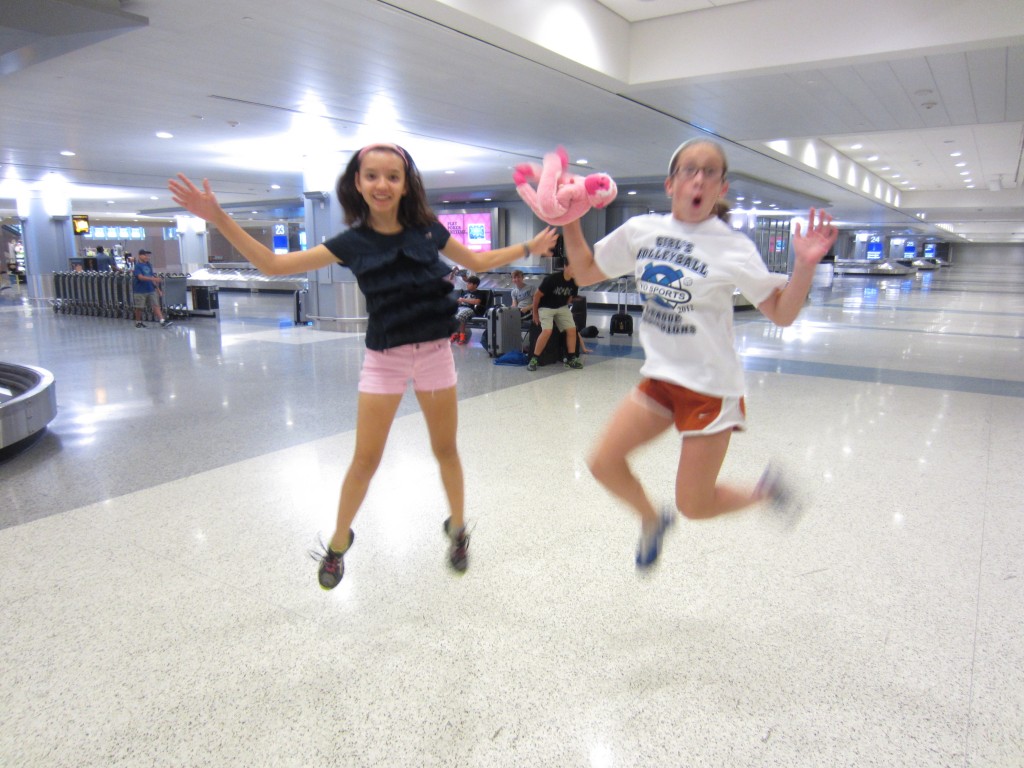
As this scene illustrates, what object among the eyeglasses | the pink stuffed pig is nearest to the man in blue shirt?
the pink stuffed pig

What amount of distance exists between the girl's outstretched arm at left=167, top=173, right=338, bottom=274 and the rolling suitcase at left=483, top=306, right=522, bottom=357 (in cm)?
716

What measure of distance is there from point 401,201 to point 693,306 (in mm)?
1127

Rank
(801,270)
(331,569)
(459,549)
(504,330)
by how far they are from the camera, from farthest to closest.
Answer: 1. (504,330)
2. (459,549)
3. (331,569)
4. (801,270)

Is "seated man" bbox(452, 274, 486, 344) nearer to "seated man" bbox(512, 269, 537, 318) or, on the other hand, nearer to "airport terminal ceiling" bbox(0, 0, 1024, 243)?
"seated man" bbox(512, 269, 537, 318)

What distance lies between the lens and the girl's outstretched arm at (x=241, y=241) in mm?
2287

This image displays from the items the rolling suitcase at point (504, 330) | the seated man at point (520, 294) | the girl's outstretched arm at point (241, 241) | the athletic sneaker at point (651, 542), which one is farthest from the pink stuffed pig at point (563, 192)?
the seated man at point (520, 294)

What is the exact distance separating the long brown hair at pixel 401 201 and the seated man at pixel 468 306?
28.0 ft

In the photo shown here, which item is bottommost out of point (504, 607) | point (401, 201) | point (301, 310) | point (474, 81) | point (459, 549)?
point (301, 310)

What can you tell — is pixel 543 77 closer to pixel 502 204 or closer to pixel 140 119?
pixel 140 119

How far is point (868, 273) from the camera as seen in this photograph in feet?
157

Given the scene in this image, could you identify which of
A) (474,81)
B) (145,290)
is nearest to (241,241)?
(474,81)

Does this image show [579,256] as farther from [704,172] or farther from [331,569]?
[331,569]

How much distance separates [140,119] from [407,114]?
4342mm

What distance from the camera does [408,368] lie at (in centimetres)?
252
